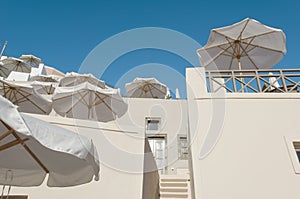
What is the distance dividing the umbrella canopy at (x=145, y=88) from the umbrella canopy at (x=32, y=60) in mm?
19917

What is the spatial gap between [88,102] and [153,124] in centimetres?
494

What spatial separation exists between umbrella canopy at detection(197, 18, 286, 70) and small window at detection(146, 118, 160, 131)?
5.01 m

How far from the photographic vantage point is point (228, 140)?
496 cm

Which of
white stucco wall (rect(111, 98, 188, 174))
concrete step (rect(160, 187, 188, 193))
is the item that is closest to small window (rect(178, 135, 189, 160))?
white stucco wall (rect(111, 98, 188, 174))

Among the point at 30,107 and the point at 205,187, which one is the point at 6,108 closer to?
the point at 205,187

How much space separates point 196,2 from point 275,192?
889 cm

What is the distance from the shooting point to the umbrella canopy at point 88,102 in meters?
8.11

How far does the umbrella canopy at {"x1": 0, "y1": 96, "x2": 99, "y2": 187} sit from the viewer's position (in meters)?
2.21

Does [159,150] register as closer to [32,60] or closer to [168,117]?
[168,117]

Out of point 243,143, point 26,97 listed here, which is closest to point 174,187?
point 243,143

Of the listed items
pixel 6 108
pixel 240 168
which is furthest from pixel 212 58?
pixel 6 108

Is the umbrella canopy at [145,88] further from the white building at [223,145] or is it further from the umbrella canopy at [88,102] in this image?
the white building at [223,145]

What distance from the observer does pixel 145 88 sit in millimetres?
15914

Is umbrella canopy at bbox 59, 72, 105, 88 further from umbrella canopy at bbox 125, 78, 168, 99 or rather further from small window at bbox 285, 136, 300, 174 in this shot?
small window at bbox 285, 136, 300, 174
